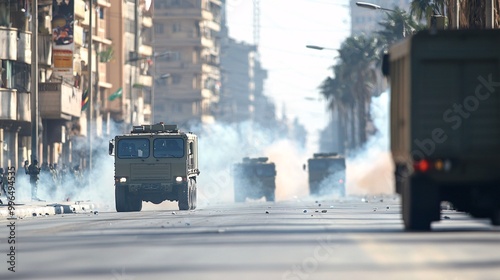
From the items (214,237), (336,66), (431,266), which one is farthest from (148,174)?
(336,66)

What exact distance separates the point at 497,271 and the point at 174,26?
161864 mm

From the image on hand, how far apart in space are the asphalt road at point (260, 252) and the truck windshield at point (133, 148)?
17.8m

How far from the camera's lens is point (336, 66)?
531 ft

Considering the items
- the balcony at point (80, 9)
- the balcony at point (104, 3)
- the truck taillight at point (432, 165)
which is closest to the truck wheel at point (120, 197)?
A: the truck taillight at point (432, 165)

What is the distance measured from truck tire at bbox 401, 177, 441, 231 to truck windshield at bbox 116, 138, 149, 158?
2373cm

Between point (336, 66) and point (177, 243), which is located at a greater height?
point (336, 66)

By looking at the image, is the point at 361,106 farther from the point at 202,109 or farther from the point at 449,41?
the point at 449,41

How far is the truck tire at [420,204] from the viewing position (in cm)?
2322

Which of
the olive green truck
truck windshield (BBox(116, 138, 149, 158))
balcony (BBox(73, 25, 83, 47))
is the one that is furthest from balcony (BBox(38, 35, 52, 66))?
the olive green truck

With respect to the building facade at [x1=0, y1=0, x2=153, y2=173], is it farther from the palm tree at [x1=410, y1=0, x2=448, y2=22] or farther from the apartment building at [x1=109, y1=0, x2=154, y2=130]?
the palm tree at [x1=410, y1=0, x2=448, y2=22]

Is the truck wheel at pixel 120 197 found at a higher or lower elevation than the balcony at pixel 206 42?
lower

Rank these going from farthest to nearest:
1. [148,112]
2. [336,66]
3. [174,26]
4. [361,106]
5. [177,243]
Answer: [174,26]
[336,66]
[148,112]
[361,106]
[177,243]

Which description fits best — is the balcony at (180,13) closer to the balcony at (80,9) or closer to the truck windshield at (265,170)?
the balcony at (80,9)

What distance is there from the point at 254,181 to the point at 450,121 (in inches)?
2212
